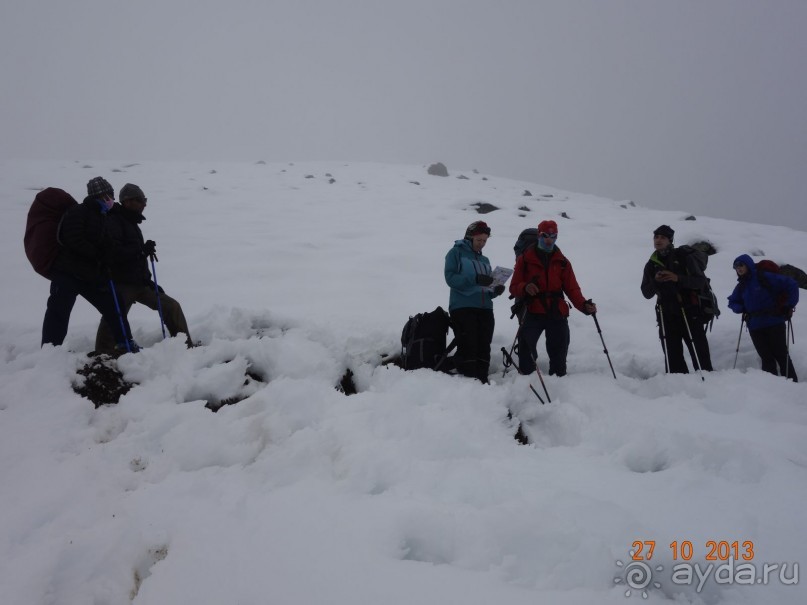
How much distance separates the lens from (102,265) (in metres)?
4.29

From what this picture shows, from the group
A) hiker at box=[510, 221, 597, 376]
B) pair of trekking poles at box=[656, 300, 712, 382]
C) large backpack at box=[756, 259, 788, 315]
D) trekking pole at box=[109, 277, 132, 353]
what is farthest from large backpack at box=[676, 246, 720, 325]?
trekking pole at box=[109, 277, 132, 353]

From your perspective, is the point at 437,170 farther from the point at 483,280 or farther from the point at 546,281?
the point at 483,280

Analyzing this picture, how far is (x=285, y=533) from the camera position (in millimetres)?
2076

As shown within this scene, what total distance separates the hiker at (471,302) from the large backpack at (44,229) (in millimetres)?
4009

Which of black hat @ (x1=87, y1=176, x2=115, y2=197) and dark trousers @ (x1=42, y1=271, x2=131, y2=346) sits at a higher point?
black hat @ (x1=87, y1=176, x2=115, y2=197)

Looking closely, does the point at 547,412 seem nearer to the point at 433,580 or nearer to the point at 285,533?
the point at 433,580

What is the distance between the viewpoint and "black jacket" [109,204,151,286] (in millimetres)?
4391

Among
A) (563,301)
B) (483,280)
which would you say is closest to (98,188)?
(483,280)

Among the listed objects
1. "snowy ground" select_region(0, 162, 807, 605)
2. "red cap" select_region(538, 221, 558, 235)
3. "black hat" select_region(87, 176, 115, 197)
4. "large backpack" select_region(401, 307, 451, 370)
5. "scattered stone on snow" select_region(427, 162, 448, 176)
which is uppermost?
"scattered stone on snow" select_region(427, 162, 448, 176)

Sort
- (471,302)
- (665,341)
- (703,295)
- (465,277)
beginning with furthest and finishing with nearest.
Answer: (665,341) → (703,295) → (471,302) → (465,277)

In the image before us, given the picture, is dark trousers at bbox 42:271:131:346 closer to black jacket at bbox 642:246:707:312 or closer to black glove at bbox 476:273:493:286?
black glove at bbox 476:273:493:286

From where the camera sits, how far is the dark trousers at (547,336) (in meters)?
4.98

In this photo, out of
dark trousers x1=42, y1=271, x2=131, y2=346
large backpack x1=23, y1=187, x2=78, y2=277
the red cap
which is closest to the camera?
large backpack x1=23, y1=187, x2=78, y2=277

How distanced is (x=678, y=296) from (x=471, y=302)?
2754 mm
